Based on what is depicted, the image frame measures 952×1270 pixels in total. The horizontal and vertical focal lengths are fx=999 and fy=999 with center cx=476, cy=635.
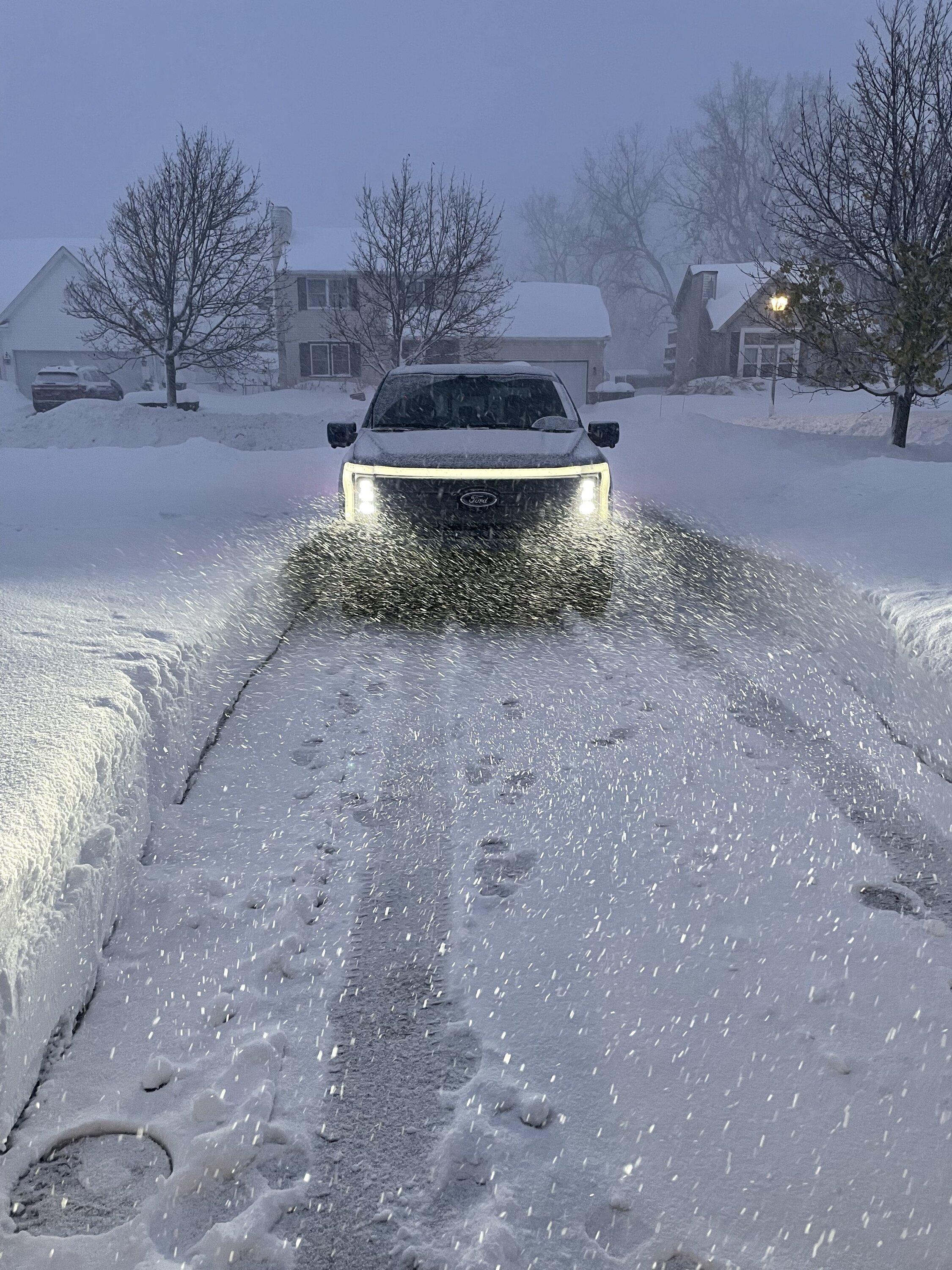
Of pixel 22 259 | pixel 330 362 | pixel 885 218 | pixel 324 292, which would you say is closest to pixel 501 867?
pixel 885 218

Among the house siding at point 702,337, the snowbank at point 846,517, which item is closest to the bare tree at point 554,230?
the house siding at point 702,337

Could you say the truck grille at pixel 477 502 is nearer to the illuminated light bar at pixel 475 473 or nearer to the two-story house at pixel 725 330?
the illuminated light bar at pixel 475 473

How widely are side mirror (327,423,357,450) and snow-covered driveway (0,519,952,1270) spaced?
3285mm

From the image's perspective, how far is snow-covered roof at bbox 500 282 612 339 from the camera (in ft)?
137

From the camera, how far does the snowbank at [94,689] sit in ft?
8.45

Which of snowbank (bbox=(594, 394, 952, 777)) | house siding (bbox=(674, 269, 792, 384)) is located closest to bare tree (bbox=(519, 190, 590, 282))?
house siding (bbox=(674, 269, 792, 384))

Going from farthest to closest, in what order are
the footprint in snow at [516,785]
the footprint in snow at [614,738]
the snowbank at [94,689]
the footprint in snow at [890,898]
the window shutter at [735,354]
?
1. the window shutter at [735,354]
2. the footprint in snow at [614,738]
3. the footprint in snow at [516,785]
4. the footprint in snow at [890,898]
5. the snowbank at [94,689]

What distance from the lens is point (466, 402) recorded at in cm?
784

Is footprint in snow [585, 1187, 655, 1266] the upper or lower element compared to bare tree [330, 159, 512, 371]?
lower

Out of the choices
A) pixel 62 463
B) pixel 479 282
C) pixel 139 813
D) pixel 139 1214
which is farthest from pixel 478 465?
pixel 479 282

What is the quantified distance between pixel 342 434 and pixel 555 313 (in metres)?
37.8

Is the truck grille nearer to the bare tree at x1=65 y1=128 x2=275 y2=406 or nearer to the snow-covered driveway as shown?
the snow-covered driveway

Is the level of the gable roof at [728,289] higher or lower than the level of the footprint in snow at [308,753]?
higher

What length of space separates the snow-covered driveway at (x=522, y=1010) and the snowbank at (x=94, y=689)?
0.16m
